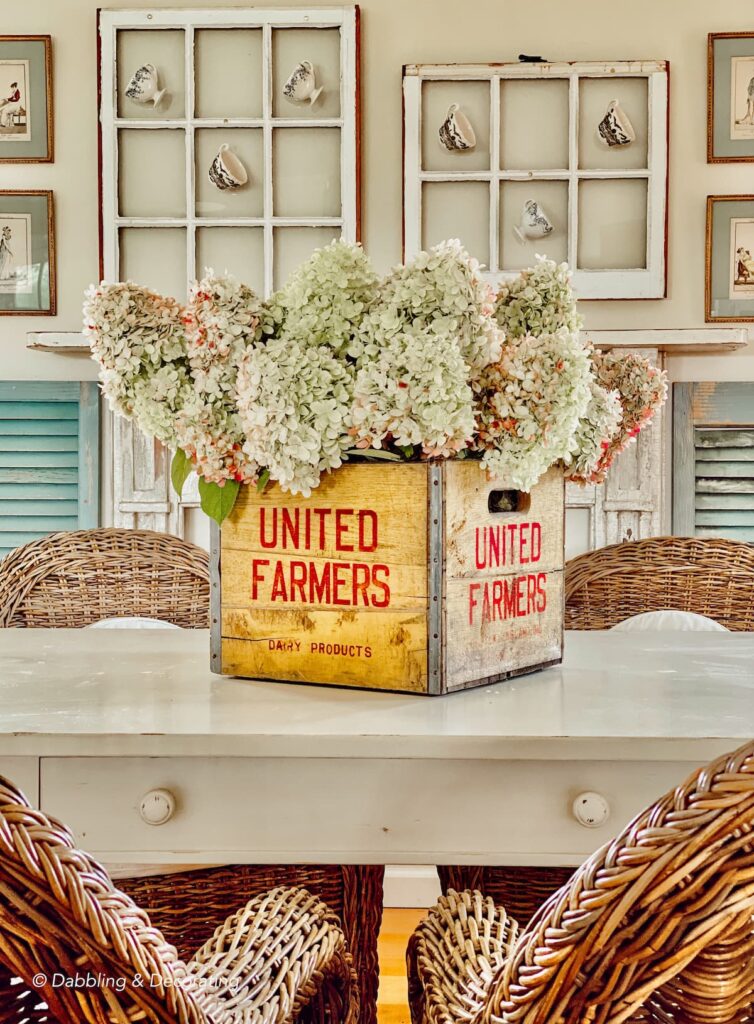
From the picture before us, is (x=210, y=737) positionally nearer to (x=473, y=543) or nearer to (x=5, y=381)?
(x=473, y=543)

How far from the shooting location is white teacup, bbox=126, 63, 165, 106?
9.61 ft

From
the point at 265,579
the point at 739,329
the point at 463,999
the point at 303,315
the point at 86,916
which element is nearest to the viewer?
the point at 86,916

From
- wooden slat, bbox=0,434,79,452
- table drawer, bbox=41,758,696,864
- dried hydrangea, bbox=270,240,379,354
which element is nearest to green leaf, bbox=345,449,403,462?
dried hydrangea, bbox=270,240,379,354

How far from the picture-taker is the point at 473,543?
1.20 m

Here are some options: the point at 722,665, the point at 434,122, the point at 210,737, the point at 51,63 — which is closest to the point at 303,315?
the point at 210,737

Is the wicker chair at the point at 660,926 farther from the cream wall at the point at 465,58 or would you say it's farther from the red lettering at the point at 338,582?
the cream wall at the point at 465,58

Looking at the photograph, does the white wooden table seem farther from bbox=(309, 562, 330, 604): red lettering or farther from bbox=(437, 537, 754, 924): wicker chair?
bbox=(437, 537, 754, 924): wicker chair

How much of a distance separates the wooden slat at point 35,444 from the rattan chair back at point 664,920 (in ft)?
8.50

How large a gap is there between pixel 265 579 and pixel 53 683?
0.26 metres

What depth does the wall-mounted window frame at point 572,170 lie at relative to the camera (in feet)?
9.49

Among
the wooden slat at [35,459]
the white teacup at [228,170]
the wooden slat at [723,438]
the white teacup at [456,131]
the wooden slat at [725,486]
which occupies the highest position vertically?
the white teacup at [456,131]

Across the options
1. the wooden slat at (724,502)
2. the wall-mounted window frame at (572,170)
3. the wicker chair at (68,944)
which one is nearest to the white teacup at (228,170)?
the wall-mounted window frame at (572,170)

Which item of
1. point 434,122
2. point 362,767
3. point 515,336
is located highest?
point 434,122

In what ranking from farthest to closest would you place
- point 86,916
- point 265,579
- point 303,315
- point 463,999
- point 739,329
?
1. point 739,329
2. point 265,579
3. point 303,315
4. point 463,999
5. point 86,916
